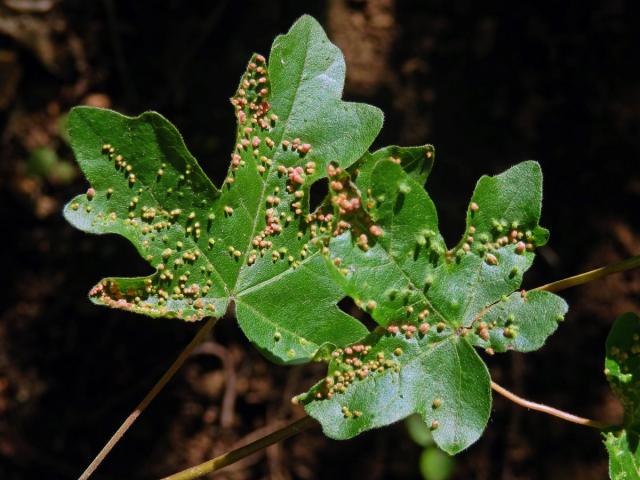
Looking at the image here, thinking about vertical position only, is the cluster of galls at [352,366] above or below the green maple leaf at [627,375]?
above

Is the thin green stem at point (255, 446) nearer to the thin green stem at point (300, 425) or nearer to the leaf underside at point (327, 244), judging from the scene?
the thin green stem at point (300, 425)

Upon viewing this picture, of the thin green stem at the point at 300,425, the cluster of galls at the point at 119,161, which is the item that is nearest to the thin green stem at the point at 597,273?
the thin green stem at the point at 300,425

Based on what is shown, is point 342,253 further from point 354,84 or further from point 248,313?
point 354,84

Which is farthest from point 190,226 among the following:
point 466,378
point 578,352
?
point 578,352

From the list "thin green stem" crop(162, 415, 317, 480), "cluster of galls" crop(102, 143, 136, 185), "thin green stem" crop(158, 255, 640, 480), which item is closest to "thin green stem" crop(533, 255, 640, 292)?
"thin green stem" crop(158, 255, 640, 480)

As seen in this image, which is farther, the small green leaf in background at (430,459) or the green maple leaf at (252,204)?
the small green leaf in background at (430,459)

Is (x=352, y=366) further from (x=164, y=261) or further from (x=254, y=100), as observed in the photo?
Result: (x=254, y=100)

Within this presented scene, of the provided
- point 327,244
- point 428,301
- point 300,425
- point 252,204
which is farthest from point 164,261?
point 428,301
